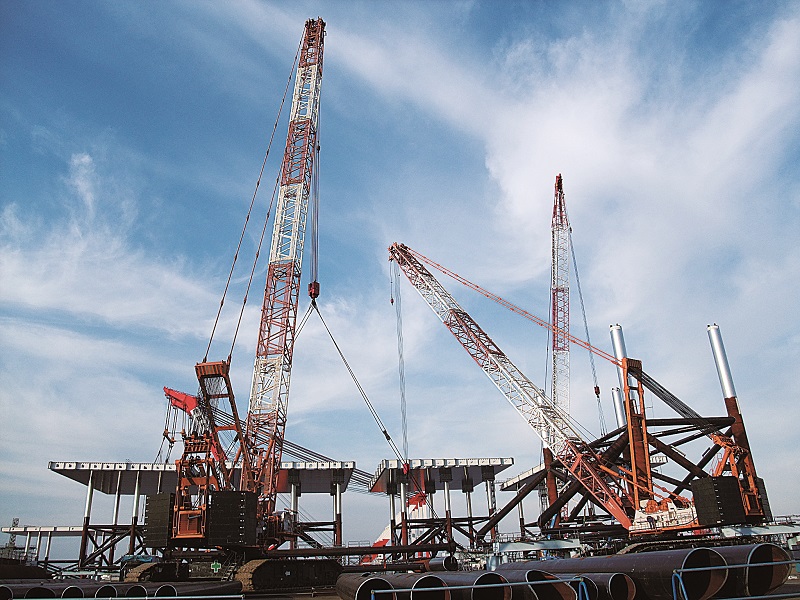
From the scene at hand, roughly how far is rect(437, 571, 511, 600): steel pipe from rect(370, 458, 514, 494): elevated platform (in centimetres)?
5277

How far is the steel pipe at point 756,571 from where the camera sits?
2023 centimetres

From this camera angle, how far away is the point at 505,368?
68.6 m

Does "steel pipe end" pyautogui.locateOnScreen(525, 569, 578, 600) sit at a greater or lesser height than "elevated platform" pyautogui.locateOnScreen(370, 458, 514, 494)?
lesser

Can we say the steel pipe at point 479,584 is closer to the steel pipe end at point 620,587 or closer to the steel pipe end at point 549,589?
the steel pipe end at point 549,589

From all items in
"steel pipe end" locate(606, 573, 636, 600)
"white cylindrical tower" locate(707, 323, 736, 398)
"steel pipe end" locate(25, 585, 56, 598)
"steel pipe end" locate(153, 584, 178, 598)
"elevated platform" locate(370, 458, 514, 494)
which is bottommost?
"steel pipe end" locate(606, 573, 636, 600)

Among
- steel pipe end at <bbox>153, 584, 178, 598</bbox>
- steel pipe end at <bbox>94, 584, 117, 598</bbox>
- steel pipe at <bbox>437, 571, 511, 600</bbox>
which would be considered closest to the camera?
steel pipe at <bbox>437, 571, 511, 600</bbox>

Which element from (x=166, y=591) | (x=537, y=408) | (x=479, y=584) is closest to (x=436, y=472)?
(x=537, y=408)

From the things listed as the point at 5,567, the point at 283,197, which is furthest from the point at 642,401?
the point at 5,567

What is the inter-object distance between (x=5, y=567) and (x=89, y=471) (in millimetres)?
36031

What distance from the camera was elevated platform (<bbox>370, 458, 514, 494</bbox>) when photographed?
7212 centimetres

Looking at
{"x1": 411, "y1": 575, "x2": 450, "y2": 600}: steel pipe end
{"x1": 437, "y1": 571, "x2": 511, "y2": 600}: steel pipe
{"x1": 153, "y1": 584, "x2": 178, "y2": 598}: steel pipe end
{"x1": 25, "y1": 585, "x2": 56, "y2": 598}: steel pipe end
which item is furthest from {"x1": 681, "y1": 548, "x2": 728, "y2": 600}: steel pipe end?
{"x1": 25, "y1": 585, "x2": 56, "y2": 598}: steel pipe end

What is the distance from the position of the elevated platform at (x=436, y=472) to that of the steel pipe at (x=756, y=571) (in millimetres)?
52140

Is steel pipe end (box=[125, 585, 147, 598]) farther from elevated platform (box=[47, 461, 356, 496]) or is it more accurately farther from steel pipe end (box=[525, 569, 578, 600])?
elevated platform (box=[47, 461, 356, 496])

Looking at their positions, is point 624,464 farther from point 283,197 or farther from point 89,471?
point 89,471
